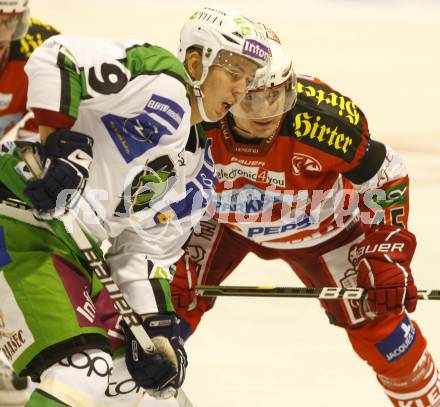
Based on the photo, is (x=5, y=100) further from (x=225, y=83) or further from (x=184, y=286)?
(x=225, y=83)

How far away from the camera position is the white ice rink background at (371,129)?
15.8 feet

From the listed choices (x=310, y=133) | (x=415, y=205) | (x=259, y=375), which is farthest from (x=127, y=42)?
(x=415, y=205)

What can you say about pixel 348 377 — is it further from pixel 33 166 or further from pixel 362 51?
pixel 362 51

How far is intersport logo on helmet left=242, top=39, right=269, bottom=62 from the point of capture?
3.45 metres

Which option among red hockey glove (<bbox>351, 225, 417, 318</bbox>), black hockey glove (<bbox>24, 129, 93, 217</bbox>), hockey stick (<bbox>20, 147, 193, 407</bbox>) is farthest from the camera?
red hockey glove (<bbox>351, 225, 417, 318</bbox>)

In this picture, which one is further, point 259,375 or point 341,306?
point 259,375

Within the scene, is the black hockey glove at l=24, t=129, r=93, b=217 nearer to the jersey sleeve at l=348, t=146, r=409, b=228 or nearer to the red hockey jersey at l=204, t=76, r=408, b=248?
the red hockey jersey at l=204, t=76, r=408, b=248

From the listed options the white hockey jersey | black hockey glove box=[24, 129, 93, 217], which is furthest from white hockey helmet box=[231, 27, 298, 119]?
black hockey glove box=[24, 129, 93, 217]

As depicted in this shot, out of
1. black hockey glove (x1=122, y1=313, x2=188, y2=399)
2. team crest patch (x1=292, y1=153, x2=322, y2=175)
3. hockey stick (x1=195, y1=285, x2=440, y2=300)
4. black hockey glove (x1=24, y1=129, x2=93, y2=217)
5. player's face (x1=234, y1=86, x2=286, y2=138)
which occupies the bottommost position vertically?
hockey stick (x1=195, y1=285, x2=440, y2=300)

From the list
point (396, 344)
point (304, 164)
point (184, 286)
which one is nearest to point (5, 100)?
point (184, 286)

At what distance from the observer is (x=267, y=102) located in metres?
3.95

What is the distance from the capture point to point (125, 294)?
133 inches

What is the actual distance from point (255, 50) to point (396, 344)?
1350 millimetres

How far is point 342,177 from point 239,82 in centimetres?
113
